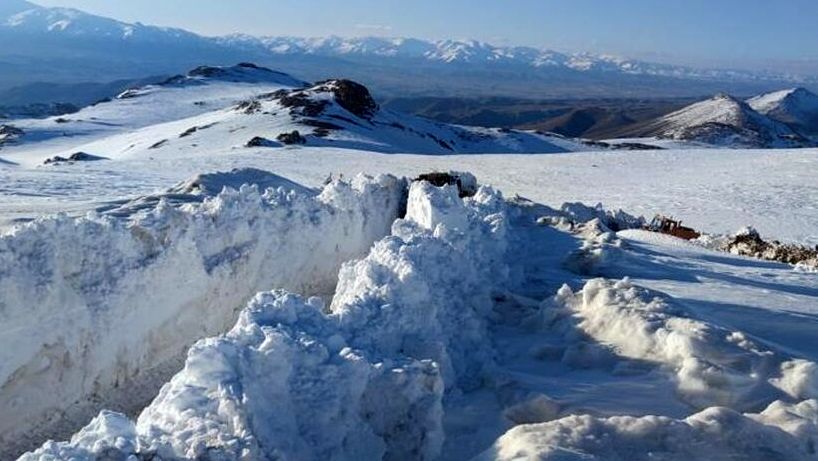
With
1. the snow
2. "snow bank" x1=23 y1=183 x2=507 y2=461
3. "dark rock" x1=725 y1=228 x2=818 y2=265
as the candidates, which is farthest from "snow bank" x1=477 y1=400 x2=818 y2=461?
the snow

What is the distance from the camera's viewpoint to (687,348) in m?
6.85

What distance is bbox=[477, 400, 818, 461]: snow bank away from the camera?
4824 mm

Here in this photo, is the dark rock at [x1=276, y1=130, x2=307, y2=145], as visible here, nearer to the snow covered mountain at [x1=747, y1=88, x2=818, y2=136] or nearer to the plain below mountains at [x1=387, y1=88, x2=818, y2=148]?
the plain below mountains at [x1=387, y1=88, x2=818, y2=148]

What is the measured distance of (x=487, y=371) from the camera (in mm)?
6992

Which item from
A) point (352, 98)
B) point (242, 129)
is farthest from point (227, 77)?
point (242, 129)

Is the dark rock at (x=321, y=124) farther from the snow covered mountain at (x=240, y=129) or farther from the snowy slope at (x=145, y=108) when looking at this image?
the snowy slope at (x=145, y=108)

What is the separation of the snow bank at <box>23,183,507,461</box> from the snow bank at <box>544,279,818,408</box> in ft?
4.31

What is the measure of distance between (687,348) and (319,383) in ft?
11.7

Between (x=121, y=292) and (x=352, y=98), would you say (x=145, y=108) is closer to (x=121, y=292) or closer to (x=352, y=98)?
(x=352, y=98)

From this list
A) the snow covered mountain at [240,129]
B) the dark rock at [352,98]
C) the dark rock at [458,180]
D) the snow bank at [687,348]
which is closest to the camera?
the snow bank at [687,348]

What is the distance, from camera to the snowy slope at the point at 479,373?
463cm

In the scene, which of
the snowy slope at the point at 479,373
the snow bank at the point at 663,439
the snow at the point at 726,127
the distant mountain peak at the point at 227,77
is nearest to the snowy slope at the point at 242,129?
the distant mountain peak at the point at 227,77

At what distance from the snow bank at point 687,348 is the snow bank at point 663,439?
40.1 inches

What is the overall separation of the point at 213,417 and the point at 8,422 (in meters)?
4.06
